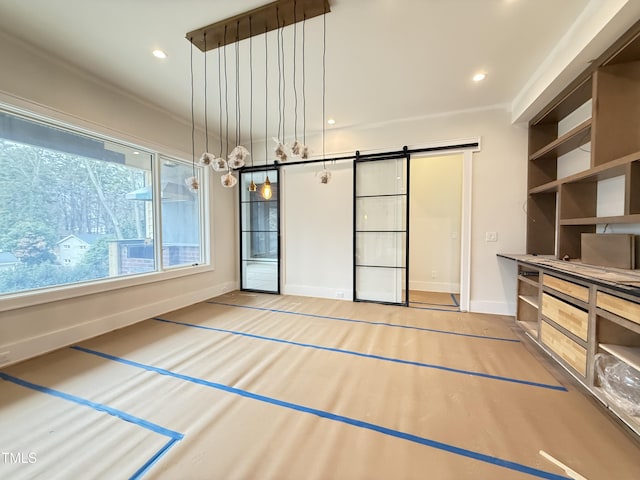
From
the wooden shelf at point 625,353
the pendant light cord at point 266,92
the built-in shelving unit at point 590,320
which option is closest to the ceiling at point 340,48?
the pendant light cord at point 266,92

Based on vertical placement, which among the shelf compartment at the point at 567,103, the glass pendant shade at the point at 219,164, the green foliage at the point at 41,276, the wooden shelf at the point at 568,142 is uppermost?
the shelf compartment at the point at 567,103

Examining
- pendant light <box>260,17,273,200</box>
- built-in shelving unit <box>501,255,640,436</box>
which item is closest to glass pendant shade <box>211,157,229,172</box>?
pendant light <box>260,17,273,200</box>

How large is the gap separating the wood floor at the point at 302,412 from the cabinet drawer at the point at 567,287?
737 millimetres

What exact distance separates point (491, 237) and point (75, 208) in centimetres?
540

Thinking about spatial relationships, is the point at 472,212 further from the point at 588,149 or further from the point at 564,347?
the point at 564,347

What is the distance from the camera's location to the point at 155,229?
369 cm

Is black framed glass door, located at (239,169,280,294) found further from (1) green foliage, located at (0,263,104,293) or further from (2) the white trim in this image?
(2) the white trim

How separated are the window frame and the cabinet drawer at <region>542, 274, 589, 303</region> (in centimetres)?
465

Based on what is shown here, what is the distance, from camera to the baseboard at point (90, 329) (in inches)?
92.7

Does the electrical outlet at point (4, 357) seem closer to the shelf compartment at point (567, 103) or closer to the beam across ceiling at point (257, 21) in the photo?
the beam across ceiling at point (257, 21)

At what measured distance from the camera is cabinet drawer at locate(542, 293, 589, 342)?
72.7 inches

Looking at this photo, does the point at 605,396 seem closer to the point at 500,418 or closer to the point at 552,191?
the point at 500,418

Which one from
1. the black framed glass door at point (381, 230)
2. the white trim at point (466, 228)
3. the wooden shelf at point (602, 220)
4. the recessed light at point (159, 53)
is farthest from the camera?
the black framed glass door at point (381, 230)

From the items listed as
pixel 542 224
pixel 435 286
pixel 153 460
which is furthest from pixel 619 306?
pixel 435 286
